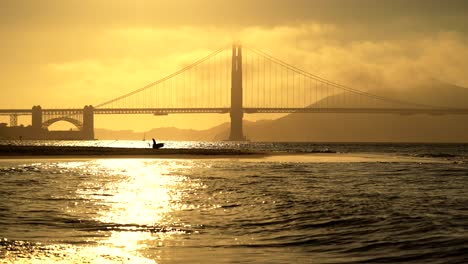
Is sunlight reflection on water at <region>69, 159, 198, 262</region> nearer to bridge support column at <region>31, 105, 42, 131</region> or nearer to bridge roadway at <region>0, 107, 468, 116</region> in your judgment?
bridge roadway at <region>0, 107, 468, 116</region>

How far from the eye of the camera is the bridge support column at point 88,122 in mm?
144450

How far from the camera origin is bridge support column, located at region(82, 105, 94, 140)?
144450mm

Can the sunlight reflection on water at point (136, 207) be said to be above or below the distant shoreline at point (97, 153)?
below

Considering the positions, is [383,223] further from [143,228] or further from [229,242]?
[143,228]

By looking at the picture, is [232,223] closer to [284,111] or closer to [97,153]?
[97,153]

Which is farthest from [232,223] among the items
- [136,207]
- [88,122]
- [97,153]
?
[88,122]

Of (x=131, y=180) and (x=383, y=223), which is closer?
(x=383, y=223)

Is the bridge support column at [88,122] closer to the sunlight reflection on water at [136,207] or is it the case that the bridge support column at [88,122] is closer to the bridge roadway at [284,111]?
the bridge roadway at [284,111]

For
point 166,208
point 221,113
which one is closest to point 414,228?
point 166,208

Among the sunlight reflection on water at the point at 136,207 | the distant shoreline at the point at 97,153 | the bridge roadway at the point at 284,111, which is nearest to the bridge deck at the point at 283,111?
the bridge roadway at the point at 284,111

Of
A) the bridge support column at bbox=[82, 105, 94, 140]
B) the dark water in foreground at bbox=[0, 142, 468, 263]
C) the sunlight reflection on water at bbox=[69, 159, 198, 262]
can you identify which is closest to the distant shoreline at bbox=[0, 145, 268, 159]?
the sunlight reflection on water at bbox=[69, 159, 198, 262]

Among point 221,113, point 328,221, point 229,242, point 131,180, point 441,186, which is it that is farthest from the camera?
point 221,113

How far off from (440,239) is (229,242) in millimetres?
3544

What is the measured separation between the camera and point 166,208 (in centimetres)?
1678
